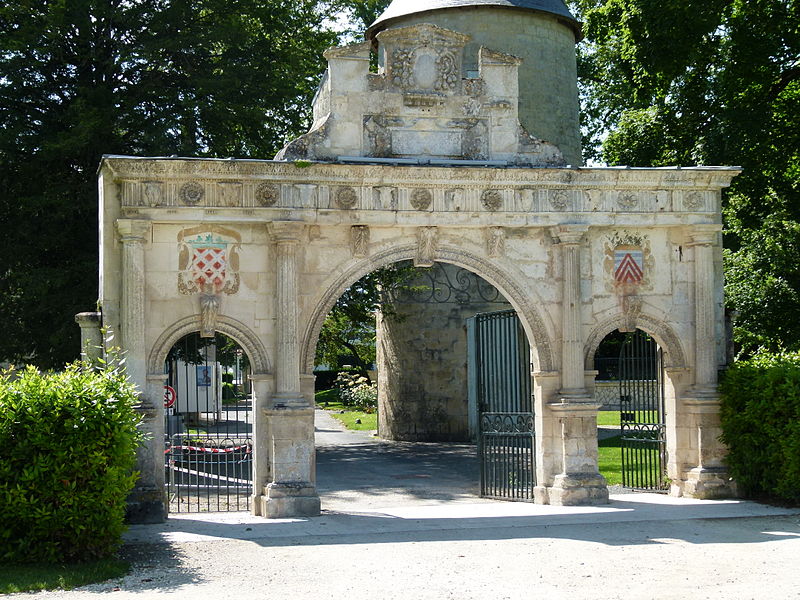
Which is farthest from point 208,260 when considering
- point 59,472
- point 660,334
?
point 660,334

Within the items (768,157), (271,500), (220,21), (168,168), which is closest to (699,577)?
(271,500)

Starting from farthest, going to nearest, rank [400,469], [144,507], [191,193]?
[400,469], [191,193], [144,507]

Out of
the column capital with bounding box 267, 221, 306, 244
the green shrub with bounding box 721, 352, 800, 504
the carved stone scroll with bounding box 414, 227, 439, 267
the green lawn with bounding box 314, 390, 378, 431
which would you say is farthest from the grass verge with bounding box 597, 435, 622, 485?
the green lawn with bounding box 314, 390, 378, 431

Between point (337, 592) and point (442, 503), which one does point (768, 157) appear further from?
point (337, 592)

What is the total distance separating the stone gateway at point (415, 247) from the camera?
1204 cm

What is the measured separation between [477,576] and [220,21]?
13493mm

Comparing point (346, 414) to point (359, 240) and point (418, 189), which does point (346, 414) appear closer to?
point (359, 240)

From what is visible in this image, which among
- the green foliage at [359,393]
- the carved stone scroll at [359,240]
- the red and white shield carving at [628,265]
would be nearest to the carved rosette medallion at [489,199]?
the carved stone scroll at [359,240]

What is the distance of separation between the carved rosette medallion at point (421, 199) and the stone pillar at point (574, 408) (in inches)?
64.5

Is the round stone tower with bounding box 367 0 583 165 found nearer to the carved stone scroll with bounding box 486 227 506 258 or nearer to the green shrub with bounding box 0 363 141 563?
the carved stone scroll with bounding box 486 227 506 258

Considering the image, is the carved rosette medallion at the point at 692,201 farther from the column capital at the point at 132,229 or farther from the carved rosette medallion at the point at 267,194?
the column capital at the point at 132,229

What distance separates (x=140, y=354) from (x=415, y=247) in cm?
353

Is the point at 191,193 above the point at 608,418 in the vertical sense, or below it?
above

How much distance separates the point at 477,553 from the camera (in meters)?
9.84
